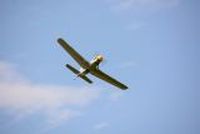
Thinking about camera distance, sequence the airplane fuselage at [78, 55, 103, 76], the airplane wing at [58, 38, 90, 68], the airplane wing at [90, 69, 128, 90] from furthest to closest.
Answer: the airplane wing at [90, 69, 128, 90], the airplane wing at [58, 38, 90, 68], the airplane fuselage at [78, 55, 103, 76]

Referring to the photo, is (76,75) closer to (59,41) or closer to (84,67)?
(84,67)

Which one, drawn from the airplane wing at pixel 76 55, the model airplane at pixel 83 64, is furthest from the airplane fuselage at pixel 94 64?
the airplane wing at pixel 76 55

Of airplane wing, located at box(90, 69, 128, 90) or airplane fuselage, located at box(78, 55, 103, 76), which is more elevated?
airplane wing, located at box(90, 69, 128, 90)

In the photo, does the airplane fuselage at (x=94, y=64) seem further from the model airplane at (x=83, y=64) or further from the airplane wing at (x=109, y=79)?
the airplane wing at (x=109, y=79)

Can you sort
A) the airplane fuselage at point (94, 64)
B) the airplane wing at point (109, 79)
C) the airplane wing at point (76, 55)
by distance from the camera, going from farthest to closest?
the airplane wing at point (109, 79) < the airplane wing at point (76, 55) < the airplane fuselage at point (94, 64)

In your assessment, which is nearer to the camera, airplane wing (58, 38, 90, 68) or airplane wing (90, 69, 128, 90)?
airplane wing (58, 38, 90, 68)

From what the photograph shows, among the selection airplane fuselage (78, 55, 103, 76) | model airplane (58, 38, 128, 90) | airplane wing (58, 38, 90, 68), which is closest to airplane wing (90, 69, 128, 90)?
model airplane (58, 38, 128, 90)

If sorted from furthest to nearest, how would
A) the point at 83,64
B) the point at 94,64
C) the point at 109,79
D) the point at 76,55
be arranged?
the point at 109,79
the point at 83,64
the point at 76,55
the point at 94,64

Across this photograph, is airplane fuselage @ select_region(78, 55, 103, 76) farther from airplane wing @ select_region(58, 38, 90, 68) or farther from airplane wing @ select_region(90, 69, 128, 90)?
airplane wing @ select_region(90, 69, 128, 90)

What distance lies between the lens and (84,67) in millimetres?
52469

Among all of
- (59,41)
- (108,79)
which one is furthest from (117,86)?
(59,41)

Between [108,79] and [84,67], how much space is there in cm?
537

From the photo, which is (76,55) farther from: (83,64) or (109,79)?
(109,79)

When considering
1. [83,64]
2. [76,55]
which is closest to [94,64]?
[83,64]
